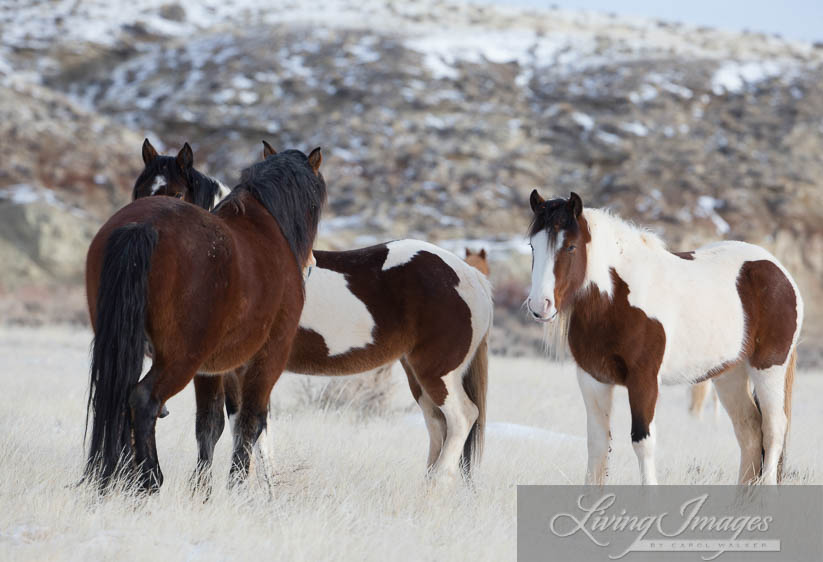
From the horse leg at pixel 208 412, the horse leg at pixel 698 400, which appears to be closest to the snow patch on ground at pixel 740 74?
the horse leg at pixel 698 400

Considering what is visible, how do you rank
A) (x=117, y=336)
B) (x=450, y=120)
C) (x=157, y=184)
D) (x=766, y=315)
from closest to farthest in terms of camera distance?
(x=117, y=336), (x=157, y=184), (x=766, y=315), (x=450, y=120)

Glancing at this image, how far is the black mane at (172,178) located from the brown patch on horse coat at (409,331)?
117 cm

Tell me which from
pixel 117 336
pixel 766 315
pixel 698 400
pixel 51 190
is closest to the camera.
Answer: pixel 117 336

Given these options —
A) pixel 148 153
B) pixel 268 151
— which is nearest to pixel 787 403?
pixel 268 151

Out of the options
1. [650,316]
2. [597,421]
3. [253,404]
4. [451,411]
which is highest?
[650,316]

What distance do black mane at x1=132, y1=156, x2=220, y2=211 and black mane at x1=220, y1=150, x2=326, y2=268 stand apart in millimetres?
465

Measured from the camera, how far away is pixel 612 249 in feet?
16.9

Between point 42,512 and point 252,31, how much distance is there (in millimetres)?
34842

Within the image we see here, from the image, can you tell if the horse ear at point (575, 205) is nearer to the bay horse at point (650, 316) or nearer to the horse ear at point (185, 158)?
the bay horse at point (650, 316)

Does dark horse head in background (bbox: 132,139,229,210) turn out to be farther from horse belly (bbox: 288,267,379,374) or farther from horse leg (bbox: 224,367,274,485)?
horse leg (bbox: 224,367,274,485)

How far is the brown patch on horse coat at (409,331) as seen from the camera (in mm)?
5758

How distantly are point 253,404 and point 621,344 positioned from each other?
86.0 inches

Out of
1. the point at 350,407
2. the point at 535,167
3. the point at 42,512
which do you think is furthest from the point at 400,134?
the point at 42,512

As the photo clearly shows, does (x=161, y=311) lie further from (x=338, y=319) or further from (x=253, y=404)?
(x=338, y=319)
